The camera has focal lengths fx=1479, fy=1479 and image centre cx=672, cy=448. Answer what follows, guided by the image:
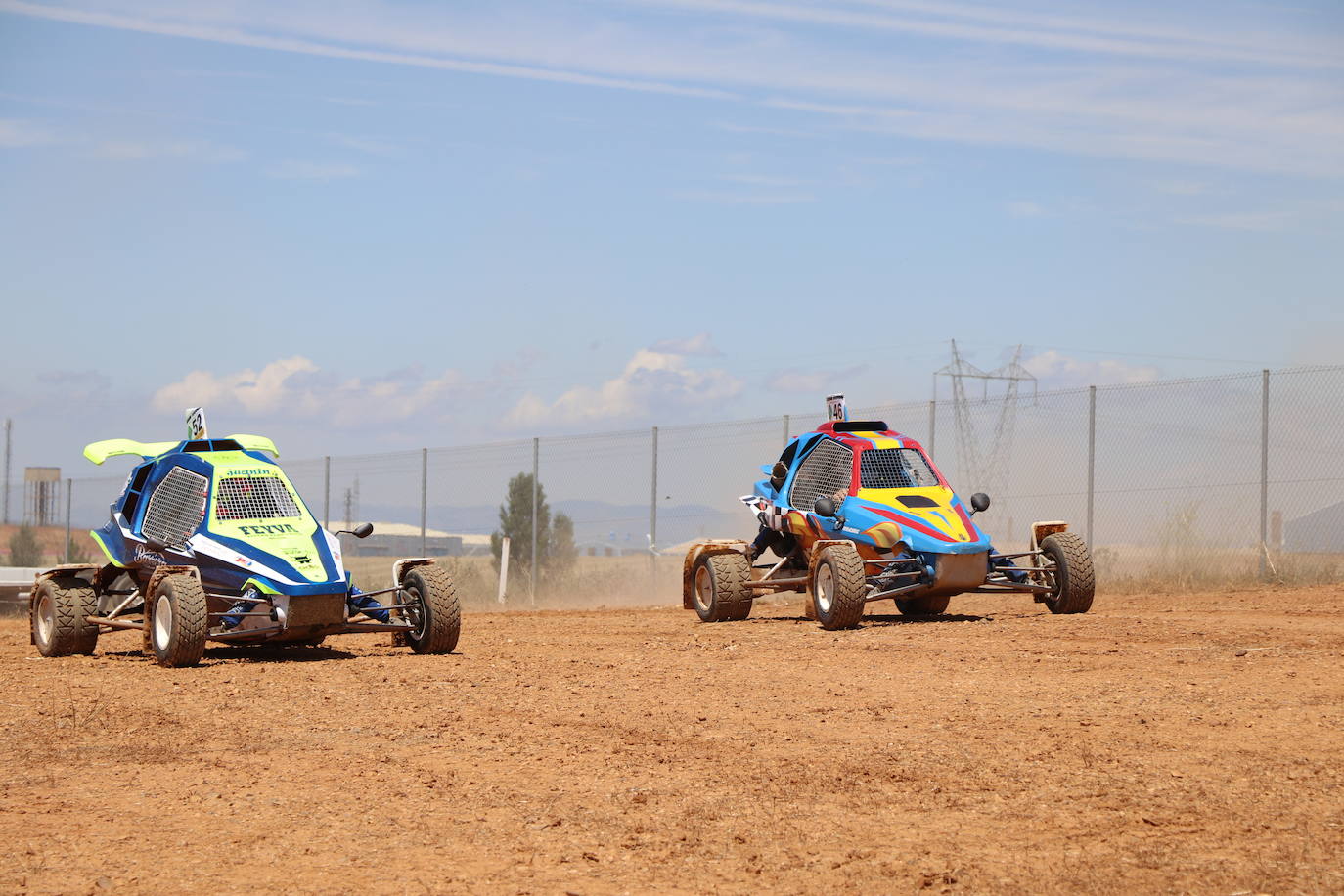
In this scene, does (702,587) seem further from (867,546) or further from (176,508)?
(176,508)

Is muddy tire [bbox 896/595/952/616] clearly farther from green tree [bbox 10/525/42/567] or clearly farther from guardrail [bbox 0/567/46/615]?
green tree [bbox 10/525/42/567]

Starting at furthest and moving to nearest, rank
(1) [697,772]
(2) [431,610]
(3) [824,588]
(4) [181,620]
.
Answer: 1. (3) [824,588]
2. (2) [431,610]
3. (4) [181,620]
4. (1) [697,772]

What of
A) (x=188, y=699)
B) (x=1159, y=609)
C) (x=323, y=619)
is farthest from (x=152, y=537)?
(x=1159, y=609)

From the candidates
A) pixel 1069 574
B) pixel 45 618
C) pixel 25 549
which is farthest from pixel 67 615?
pixel 25 549

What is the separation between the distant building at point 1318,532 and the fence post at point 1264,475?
0.92 ft

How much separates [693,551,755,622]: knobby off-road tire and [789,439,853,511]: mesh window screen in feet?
3.33

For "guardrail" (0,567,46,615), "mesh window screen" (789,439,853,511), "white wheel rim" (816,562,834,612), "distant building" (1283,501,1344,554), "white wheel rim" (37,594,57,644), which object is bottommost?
"guardrail" (0,567,46,615)

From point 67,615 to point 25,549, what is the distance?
29881 millimetres

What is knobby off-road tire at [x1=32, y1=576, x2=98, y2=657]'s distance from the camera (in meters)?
14.0

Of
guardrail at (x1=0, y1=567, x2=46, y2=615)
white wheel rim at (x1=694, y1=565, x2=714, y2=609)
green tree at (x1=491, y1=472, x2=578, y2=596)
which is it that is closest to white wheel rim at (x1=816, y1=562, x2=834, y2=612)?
white wheel rim at (x1=694, y1=565, x2=714, y2=609)

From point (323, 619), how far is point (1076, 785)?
7521mm

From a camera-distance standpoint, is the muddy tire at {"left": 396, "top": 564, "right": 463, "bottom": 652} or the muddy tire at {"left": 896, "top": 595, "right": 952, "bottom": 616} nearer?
the muddy tire at {"left": 396, "top": 564, "right": 463, "bottom": 652}

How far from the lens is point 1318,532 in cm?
1977

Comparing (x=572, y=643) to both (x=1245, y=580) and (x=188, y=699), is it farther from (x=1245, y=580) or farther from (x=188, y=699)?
(x=1245, y=580)
